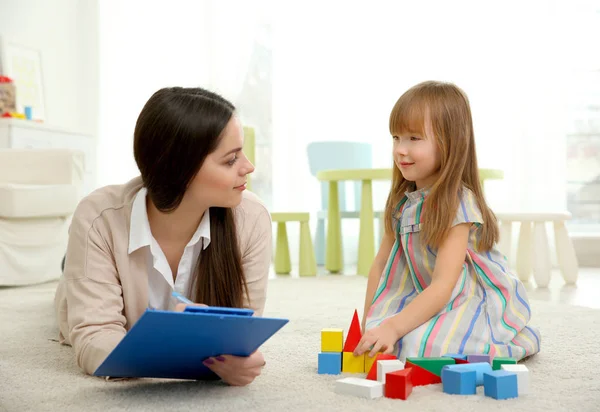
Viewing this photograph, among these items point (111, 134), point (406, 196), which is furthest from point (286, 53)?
point (406, 196)

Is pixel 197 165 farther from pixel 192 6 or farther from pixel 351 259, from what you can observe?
pixel 192 6

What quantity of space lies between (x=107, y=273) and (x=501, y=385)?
0.77 metres

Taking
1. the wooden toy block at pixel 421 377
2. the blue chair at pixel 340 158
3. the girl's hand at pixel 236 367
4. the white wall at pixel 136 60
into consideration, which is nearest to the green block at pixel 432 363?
the wooden toy block at pixel 421 377

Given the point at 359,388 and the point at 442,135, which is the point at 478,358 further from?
the point at 442,135

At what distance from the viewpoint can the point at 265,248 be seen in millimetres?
1548

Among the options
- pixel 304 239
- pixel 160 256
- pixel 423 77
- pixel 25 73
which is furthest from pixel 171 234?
pixel 25 73

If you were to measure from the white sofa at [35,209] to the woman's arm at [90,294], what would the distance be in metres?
1.90

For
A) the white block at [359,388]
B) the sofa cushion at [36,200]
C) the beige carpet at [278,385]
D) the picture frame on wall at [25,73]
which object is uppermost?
the picture frame on wall at [25,73]

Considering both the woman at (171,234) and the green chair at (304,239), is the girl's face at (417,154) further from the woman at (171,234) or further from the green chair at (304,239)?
the green chair at (304,239)

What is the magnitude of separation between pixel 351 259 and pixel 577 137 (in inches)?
62.4

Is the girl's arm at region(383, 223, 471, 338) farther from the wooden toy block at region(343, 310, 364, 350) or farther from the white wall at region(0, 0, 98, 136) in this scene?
the white wall at region(0, 0, 98, 136)

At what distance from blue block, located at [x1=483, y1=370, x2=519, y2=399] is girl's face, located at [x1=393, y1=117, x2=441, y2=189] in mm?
500

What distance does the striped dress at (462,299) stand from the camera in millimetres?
1495

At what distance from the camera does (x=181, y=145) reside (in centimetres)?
133
